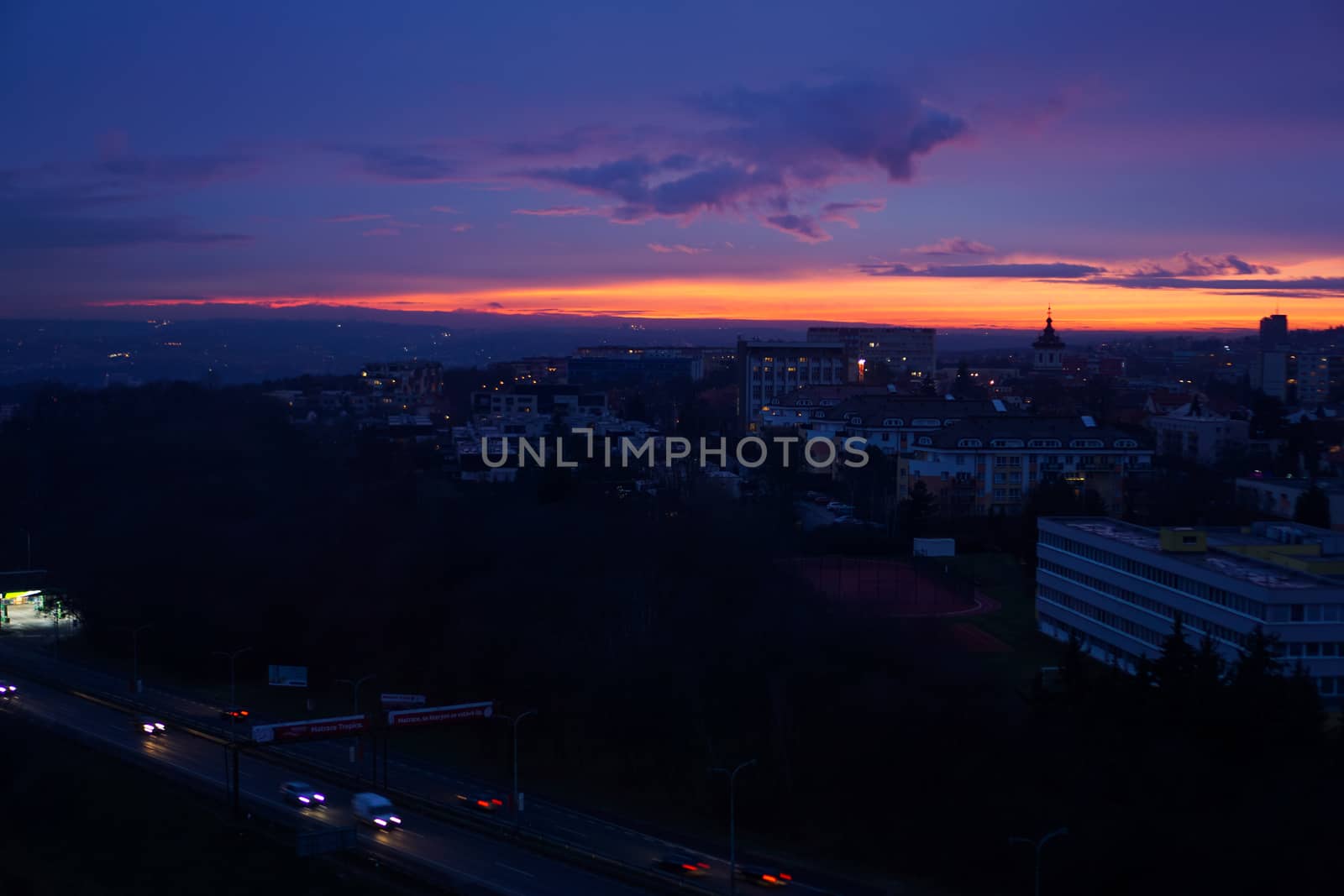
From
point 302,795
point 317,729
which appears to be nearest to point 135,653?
point 302,795

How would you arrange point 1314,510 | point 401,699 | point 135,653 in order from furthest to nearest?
point 1314,510
point 135,653
point 401,699

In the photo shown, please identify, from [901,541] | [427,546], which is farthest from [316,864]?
[901,541]

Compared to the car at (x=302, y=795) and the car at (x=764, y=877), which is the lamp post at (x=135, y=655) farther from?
the car at (x=764, y=877)

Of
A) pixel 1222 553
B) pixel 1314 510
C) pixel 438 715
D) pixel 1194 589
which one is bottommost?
pixel 438 715

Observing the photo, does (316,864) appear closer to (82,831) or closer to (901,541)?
(82,831)

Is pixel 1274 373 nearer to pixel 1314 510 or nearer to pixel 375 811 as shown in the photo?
pixel 1314 510

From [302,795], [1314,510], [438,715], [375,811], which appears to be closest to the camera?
[375,811]

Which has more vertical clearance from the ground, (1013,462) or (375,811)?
(1013,462)
